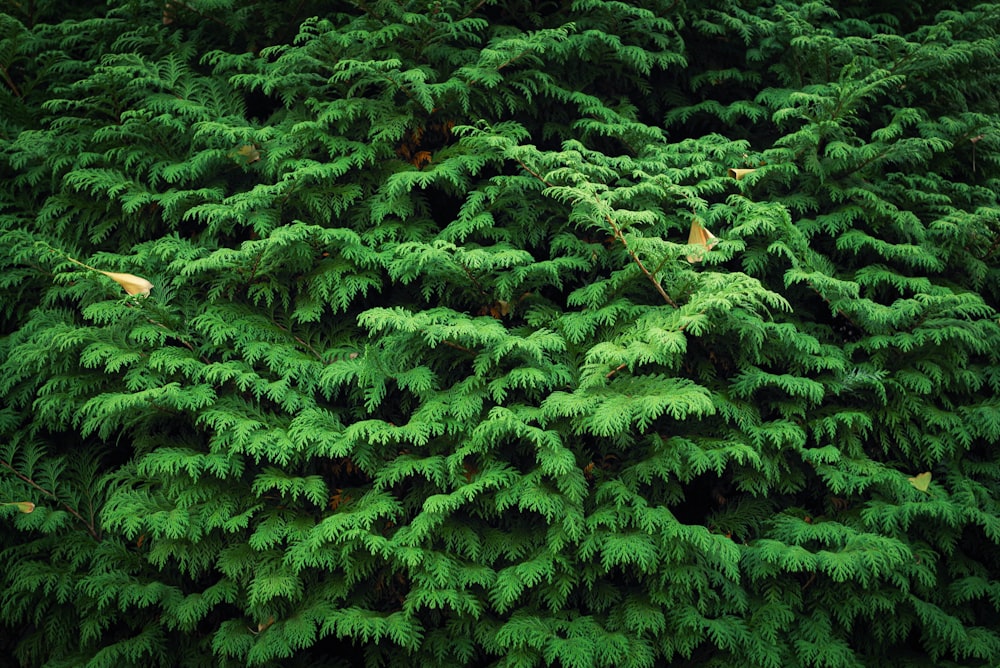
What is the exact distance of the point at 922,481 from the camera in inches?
123

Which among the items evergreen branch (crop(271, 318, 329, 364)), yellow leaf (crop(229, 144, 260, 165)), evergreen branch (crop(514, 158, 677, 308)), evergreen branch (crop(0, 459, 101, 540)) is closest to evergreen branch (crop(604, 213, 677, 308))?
evergreen branch (crop(514, 158, 677, 308))

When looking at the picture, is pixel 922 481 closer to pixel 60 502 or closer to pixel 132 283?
pixel 132 283

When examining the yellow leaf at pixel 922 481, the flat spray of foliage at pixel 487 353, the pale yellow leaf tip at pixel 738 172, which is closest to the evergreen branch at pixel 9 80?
the flat spray of foliage at pixel 487 353

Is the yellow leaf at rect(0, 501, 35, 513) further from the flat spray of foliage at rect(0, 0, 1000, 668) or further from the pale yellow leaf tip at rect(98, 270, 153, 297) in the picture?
the pale yellow leaf tip at rect(98, 270, 153, 297)

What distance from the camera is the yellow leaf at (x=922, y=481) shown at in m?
3.11

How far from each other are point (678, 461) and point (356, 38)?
2.68m

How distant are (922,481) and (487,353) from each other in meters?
2.10

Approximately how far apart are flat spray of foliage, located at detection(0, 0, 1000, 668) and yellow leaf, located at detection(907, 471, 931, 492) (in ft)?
0.06

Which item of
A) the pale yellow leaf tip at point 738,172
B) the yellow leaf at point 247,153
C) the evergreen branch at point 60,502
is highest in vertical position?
the yellow leaf at point 247,153

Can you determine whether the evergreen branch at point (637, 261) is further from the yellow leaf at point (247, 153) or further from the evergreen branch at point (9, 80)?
the evergreen branch at point (9, 80)

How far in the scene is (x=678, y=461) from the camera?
9.64ft

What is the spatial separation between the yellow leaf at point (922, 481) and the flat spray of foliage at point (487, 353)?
0.7 inches

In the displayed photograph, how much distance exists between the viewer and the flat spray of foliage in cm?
290

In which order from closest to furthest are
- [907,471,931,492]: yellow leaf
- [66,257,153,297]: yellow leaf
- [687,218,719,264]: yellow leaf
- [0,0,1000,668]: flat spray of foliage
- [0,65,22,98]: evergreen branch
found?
1. [0,0,1000,668]: flat spray of foliage
2. [907,471,931,492]: yellow leaf
3. [66,257,153,297]: yellow leaf
4. [687,218,719,264]: yellow leaf
5. [0,65,22,98]: evergreen branch
